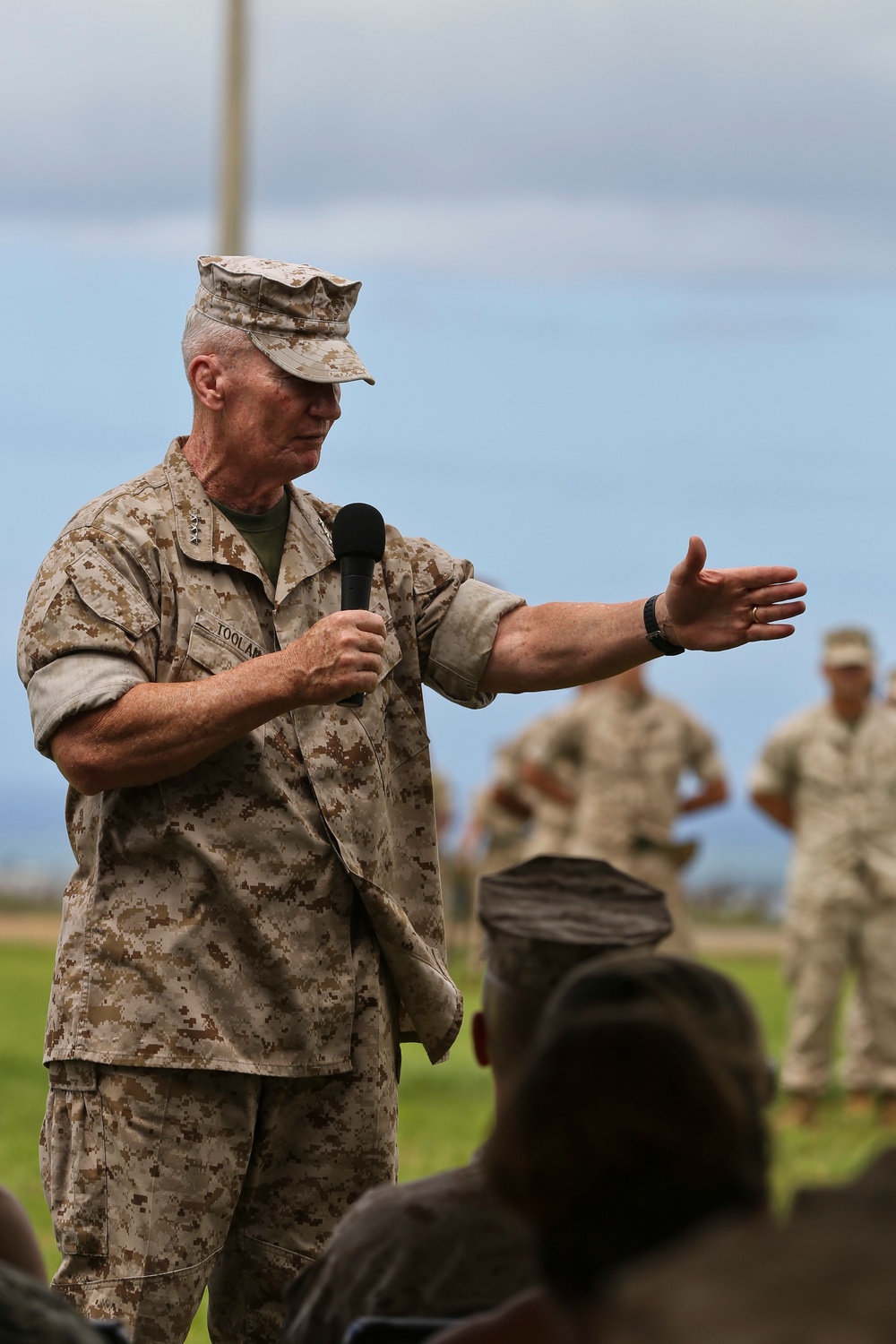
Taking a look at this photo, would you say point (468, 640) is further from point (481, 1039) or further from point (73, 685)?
point (481, 1039)

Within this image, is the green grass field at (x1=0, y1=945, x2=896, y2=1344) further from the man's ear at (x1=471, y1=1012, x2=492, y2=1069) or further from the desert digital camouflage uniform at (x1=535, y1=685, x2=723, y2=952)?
the man's ear at (x1=471, y1=1012, x2=492, y2=1069)

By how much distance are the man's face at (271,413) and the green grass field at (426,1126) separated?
10.4 ft

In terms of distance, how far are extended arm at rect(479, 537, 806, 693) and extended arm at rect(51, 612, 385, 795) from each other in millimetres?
651

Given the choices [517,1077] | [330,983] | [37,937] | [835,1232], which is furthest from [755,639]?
[37,937]

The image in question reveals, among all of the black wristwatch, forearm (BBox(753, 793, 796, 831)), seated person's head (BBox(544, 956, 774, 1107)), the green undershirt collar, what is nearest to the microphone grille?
the green undershirt collar

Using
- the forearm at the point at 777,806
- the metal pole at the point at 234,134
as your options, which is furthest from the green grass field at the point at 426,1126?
the metal pole at the point at 234,134

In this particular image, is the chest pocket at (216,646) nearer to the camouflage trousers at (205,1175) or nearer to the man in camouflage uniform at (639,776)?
the camouflage trousers at (205,1175)

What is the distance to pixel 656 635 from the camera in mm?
4117

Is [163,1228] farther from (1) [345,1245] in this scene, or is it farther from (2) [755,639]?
(2) [755,639]

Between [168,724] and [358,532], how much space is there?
58 cm

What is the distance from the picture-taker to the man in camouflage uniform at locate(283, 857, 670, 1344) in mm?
2582

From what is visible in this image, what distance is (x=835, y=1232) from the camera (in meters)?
1.34

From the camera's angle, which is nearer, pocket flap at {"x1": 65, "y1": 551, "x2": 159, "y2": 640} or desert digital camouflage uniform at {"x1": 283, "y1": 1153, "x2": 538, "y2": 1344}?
desert digital camouflage uniform at {"x1": 283, "y1": 1153, "x2": 538, "y2": 1344}

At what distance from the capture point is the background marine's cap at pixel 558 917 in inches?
112
